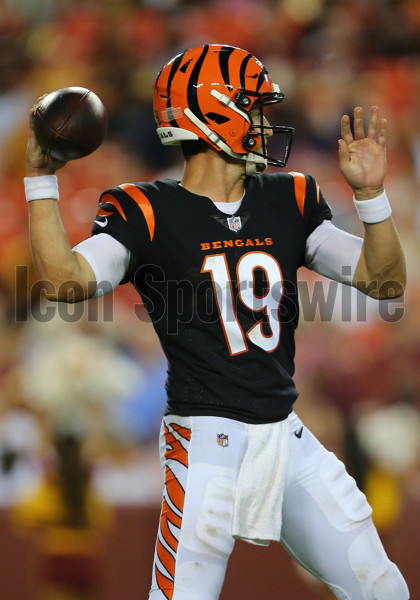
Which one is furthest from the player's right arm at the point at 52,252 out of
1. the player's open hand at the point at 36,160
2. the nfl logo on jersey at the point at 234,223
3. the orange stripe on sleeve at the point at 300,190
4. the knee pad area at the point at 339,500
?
the knee pad area at the point at 339,500

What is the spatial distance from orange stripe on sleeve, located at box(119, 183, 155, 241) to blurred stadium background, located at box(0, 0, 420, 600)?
1.99 meters

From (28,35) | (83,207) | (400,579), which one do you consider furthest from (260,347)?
(28,35)

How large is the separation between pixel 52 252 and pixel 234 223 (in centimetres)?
48

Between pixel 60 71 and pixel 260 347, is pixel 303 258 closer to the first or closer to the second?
pixel 260 347

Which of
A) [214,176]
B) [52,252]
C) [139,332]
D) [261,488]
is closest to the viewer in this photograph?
[52,252]

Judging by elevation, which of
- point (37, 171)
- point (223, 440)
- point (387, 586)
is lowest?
point (387, 586)

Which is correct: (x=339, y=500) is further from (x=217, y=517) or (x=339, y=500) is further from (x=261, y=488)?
(x=217, y=517)

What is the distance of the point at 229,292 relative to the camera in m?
2.04

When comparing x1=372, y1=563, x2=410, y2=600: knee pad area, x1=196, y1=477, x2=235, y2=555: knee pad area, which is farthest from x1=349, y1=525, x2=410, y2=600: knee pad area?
x1=196, y1=477, x2=235, y2=555: knee pad area

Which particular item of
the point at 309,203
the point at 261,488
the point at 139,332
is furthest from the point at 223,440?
the point at 139,332

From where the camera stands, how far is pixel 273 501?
1972 millimetres

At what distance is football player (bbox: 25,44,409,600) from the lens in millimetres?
1927

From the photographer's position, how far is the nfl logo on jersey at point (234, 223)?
2.09m

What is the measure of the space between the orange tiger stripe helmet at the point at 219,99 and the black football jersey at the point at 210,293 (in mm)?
161
